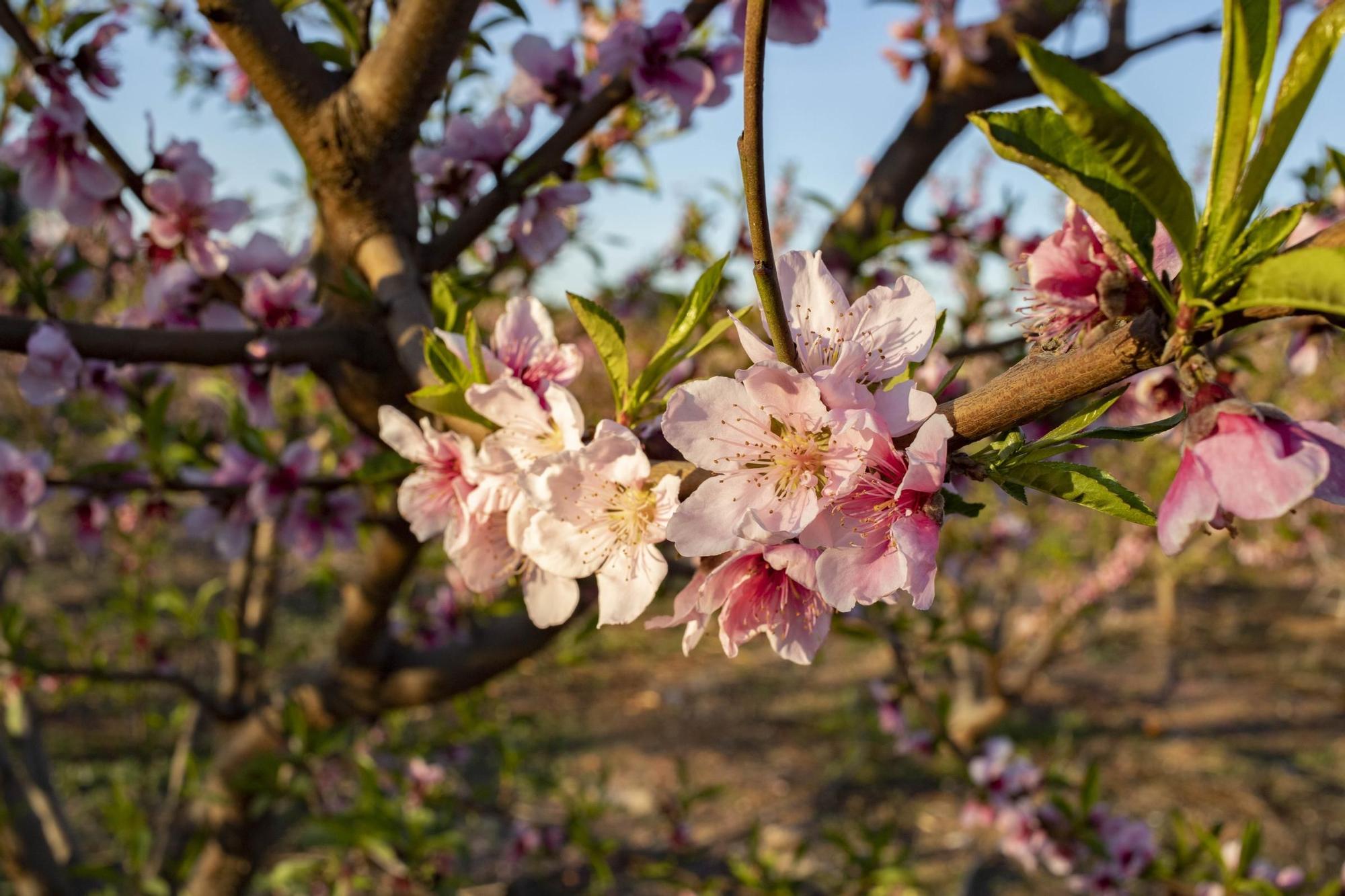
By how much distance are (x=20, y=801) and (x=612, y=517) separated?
9.05 ft

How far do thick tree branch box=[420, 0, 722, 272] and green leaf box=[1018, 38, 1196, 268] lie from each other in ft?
3.16

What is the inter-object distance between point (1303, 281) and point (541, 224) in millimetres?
1141

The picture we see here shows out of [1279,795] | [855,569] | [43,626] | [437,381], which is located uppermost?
[43,626]

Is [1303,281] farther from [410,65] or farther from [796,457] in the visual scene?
[410,65]

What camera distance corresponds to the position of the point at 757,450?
2.38 feet

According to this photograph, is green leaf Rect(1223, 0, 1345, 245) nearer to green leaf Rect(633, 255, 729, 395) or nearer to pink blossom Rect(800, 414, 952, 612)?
pink blossom Rect(800, 414, 952, 612)

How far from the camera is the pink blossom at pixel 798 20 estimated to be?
141 centimetres

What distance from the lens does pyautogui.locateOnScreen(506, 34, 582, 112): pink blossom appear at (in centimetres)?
143

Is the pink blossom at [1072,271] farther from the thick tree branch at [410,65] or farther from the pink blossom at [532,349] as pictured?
the thick tree branch at [410,65]

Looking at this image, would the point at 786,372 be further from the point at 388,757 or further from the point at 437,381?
the point at 388,757

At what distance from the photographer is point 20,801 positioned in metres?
2.52

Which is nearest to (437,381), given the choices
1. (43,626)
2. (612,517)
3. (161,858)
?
(612,517)

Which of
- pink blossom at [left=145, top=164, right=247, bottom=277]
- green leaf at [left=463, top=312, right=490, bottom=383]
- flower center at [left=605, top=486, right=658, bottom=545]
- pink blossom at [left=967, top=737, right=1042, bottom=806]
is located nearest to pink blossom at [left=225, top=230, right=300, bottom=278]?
pink blossom at [left=145, top=164, right=247, bottom=277]

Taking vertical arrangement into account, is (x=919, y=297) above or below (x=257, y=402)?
below
